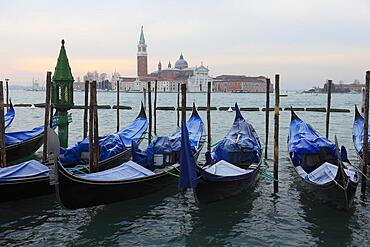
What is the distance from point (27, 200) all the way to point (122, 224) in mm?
1712

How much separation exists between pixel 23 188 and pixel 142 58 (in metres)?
97.5

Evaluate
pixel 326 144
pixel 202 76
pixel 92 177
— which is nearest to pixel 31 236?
pixel 92 177

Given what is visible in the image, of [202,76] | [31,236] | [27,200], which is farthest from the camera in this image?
[202,76]

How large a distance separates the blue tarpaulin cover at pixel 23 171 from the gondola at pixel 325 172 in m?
3.88

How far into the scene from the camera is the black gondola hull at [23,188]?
6172 millimetres

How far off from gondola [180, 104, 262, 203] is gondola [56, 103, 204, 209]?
0.66 metres

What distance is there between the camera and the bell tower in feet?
332

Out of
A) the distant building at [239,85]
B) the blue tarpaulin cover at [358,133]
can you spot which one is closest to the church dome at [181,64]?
the distant building at [239,85]

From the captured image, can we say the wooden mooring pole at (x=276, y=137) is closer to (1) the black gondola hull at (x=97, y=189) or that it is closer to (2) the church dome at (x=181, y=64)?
(1) the black gondola hull at (x=97, y=189)

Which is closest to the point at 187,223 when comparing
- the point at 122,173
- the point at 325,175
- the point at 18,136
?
the point at 122,173

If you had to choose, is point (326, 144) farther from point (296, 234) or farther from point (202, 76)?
point (202, 76)

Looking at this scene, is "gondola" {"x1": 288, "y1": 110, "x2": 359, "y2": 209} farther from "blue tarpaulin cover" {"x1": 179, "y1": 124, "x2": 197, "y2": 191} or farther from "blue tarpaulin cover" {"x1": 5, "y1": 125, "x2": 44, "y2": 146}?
"blue tarpaulin cover" {"x1": 5, "y1": 125, "x2": 44, "y2": 146}

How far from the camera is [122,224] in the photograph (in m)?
6.04

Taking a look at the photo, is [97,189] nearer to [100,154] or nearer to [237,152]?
[100,154]
